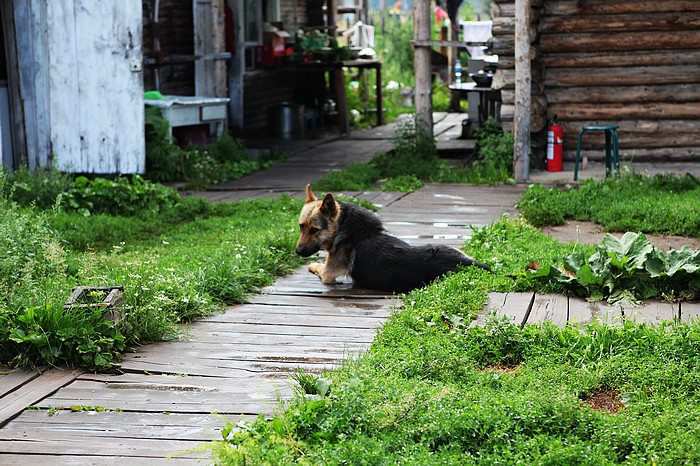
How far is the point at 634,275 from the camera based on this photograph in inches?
247

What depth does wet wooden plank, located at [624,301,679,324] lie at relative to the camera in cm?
567

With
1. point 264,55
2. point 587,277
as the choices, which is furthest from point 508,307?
point 264,55

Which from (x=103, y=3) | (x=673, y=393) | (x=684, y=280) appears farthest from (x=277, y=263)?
(x=103, y=3)

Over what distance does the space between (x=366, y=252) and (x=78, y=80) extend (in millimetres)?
6383

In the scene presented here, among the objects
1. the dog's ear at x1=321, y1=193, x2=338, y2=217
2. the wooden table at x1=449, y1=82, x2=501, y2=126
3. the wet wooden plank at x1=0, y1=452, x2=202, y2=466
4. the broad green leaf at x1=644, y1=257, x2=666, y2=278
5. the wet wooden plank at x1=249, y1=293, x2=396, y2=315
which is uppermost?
the wooden table at x1=449, y1=82, x2=501, y2=126

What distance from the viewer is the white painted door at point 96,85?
11.5 meters

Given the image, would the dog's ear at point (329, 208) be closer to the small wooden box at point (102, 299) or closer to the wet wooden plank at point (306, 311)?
the wet wooden plank at point (306, 311)

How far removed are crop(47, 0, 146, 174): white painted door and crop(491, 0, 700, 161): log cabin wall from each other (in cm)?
500

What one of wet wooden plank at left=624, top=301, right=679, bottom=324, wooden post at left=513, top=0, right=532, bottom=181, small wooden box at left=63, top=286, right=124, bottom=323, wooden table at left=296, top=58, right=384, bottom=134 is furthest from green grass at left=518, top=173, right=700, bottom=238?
wooden table at left=296, top=58, right=384, bottom=134

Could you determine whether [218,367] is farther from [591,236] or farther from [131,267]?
[591,236]

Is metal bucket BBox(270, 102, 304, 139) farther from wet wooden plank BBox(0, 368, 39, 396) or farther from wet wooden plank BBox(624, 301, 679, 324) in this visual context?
wet wooden plank BBox(0, 368, 39, 396)

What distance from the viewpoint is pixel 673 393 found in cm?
437

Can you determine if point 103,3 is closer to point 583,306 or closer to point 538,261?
point 538,261

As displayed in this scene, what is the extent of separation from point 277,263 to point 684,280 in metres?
3.16
